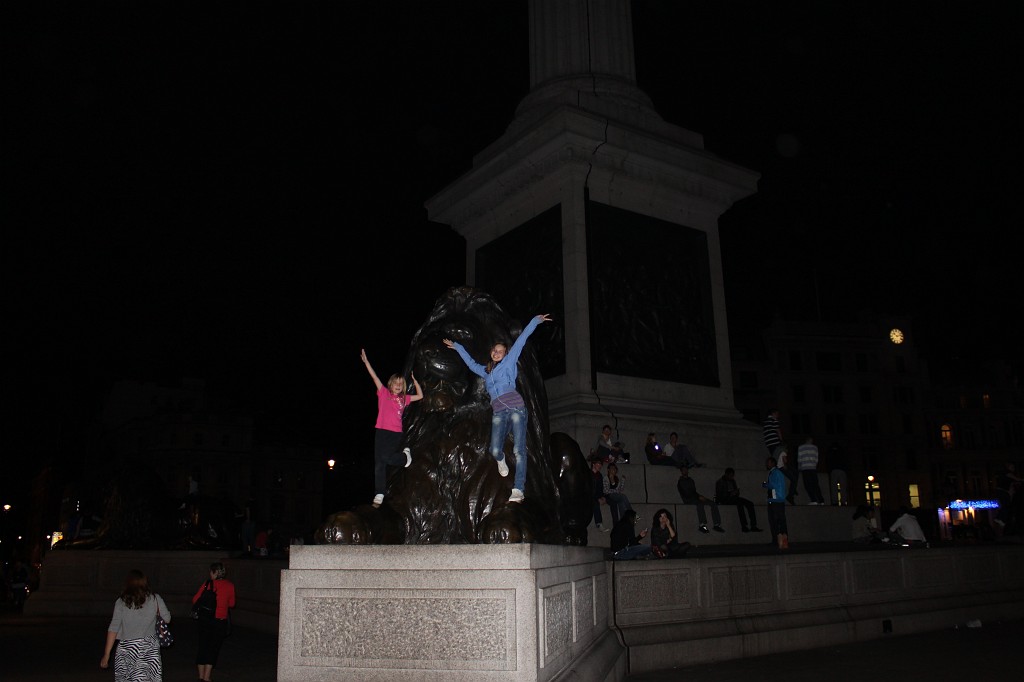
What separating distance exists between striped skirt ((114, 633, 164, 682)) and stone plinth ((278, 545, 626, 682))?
6.97ft

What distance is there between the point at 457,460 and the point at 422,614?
1939 millimetres

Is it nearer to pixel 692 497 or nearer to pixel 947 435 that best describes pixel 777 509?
pixel 692 497

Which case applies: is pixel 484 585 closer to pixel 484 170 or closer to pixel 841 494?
pixel 484 170

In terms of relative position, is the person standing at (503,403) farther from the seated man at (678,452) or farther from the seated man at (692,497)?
the seated man at (678,452)

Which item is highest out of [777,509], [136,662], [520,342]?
[520,342]

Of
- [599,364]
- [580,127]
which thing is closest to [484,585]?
[599,364]

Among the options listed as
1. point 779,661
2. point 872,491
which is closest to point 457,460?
point 779,661

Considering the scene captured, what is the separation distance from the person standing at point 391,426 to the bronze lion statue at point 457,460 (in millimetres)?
78

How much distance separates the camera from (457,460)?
310 inches

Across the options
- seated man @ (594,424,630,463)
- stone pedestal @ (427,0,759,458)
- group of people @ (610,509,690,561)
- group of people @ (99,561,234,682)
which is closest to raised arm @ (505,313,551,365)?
group of people @ (99,561,234,682)

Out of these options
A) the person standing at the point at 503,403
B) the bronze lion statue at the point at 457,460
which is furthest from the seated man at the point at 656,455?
the person standing at the point at 503,403

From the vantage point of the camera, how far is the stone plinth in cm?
591

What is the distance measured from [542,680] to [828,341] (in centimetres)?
7206

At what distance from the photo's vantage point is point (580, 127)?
53.5 ft
